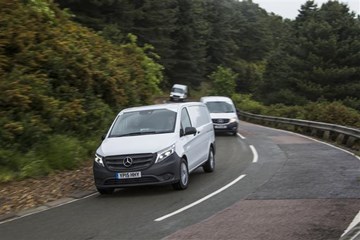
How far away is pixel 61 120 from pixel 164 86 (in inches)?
2428

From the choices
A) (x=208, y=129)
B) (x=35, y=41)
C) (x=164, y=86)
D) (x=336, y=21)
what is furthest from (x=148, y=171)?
(x=164, y=86)

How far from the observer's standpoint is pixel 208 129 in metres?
14.1

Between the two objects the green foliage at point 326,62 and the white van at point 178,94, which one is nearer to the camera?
the green foliage at point 326,62

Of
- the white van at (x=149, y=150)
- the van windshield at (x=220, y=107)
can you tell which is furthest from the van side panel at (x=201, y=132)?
the van windshield at (x=220, y=107)

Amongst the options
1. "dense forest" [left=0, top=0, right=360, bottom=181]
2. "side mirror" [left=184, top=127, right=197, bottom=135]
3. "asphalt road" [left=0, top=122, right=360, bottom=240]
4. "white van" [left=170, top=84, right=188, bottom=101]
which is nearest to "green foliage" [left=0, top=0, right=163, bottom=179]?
"dense forest" [left=0, top=0, right=360, bottom=181]

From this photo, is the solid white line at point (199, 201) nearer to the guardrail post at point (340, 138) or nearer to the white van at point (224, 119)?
the guardrail post at point (340, 138)

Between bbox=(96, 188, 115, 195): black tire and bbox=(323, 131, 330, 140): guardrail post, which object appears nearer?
bbox=(96, 188, 115, 195): black tire

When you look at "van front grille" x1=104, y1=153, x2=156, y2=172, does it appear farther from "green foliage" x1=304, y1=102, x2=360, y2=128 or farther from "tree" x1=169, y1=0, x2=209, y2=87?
"tree" x1=169, y1=0, x2=209, y2=87

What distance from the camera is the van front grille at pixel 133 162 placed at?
10.4m

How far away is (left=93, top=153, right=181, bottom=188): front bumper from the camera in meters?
10.4

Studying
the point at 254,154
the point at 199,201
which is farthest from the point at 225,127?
the point at 199,201

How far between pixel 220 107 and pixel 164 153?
15.9 m

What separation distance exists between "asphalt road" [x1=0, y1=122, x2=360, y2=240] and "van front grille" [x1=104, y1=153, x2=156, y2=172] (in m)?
0.62

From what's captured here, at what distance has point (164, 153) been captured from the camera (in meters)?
10.5
